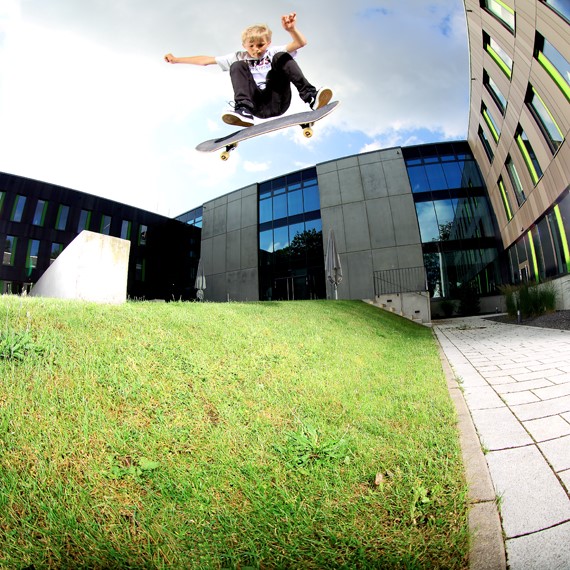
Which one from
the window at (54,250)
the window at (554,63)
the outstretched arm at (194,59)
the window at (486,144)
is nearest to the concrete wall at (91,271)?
the outstretched arm at (194,59)

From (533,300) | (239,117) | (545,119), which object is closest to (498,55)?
(545,119)

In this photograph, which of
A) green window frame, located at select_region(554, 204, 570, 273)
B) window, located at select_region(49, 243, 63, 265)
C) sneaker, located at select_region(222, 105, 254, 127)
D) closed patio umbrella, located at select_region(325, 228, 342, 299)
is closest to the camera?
sneaker, located at select_region(222, 105, 254, 127)

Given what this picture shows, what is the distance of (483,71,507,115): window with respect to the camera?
14.0 m

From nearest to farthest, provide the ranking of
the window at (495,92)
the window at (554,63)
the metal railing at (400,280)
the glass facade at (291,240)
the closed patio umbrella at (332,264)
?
1. the window at (554,63)
2. the closed patio umbrella at (332,264)
3. the window at (495,92)
4. the metal railing at (400,280)
5. the glass facade at (291,240)

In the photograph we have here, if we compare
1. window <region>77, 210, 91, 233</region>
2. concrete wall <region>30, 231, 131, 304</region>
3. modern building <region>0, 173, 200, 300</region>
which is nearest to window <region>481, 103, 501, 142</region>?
concrete wall <region>30, 231, 131, 304</region>

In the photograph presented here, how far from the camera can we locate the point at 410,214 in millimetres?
18422

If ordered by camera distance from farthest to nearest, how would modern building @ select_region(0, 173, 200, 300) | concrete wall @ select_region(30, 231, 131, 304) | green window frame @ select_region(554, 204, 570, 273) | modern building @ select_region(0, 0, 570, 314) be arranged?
1. modern building @ select_region(0, 173, 200, 300)
2. modern building @ select_region(0, 0, 570, 314)
3. green window frame @ select_region(554, 204, 570, 273)
4. concrete wall @ select_region(30, 231, 131, 304)

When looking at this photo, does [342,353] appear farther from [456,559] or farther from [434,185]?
[434,185]

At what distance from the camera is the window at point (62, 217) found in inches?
931

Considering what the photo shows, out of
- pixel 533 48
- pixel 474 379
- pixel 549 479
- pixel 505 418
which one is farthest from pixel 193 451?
pixel 533 48

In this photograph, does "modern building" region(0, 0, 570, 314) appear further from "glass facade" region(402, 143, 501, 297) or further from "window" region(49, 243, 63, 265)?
"window" region(49, 243, 63, 265)

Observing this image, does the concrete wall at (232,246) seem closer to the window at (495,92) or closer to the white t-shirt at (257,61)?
the window at (495,92)

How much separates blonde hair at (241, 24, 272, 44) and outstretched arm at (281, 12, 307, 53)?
0.47 meters

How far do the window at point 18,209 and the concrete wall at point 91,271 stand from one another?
23889mm
